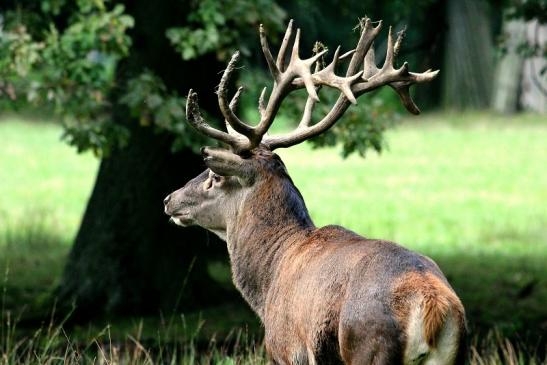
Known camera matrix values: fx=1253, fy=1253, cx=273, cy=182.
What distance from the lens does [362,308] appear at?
18.8 feet

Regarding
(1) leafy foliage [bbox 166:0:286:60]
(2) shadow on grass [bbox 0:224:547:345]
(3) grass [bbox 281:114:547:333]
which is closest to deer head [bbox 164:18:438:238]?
(2) shadow on grass [bbox 0:224:547:345]

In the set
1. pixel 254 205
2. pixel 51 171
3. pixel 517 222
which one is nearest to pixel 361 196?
pixel 517 222

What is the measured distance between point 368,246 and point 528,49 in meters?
6.24

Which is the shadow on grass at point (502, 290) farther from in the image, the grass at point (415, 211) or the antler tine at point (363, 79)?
the antler tine at point (363, 79)

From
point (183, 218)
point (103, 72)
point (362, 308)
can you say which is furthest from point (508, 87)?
point (362, 308)

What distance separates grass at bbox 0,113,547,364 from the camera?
10953 mm

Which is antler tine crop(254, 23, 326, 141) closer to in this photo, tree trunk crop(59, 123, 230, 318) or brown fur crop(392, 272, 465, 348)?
brown fur crop(392, 272, 465, 348)

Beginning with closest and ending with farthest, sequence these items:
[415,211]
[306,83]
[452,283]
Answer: [306,83] < [452,283] < [415,211]

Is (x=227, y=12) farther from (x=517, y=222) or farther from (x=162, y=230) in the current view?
(x=517, y=222)

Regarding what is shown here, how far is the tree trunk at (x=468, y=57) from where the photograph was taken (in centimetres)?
2864

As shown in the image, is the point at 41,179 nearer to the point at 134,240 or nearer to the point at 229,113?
the point at 134,240

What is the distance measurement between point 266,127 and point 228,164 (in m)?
0.31

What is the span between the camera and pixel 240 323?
450 inches


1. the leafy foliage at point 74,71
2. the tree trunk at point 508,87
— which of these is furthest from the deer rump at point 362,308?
the tree trunk at point 508,87
